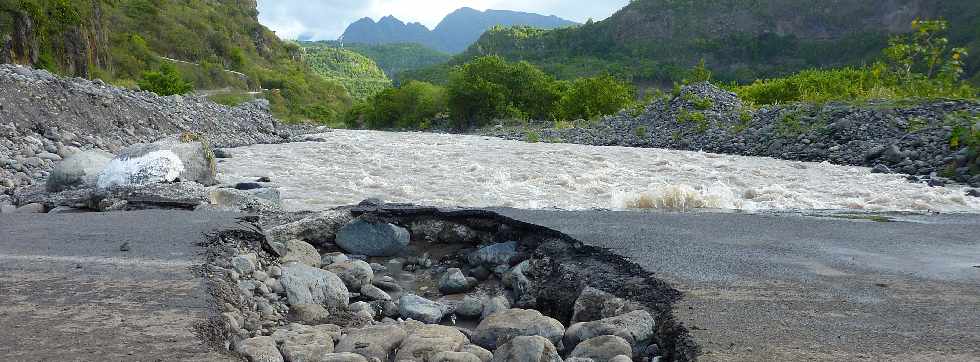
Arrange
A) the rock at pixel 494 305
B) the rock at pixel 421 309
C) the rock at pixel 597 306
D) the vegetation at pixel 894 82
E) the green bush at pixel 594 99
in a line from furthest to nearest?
the green bush at pixel 594 99 < the vegetation at pixel 894 82 < the rock at pixel 494 305 < the rock at pixel 421 309 < the rock at pixel 597 306

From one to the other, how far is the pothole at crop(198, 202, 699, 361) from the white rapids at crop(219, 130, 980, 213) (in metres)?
2.69

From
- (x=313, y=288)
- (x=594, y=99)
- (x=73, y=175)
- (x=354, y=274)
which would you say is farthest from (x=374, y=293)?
(x=594, y=99)

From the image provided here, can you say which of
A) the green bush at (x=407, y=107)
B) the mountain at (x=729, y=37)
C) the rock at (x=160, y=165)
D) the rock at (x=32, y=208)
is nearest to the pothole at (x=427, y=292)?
the rock at (x=32, y=208)

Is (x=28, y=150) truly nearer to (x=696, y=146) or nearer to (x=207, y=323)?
(x=207, y=323)

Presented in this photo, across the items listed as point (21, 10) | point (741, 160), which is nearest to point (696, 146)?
point (741, 160)

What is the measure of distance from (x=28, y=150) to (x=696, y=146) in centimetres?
1541

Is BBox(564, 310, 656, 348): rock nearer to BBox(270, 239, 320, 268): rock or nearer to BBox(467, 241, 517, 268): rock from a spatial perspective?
BBox(467, 241, 517, 268): rock

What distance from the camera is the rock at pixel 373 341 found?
10.2ft

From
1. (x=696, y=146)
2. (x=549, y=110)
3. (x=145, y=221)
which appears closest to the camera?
(x=145, y=221)

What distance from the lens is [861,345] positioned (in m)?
2.84

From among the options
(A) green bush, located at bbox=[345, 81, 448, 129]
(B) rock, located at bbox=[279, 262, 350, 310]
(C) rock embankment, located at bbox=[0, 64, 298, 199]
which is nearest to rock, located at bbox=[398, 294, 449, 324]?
(B) rock, located at bbox=[279, 262, 350, 310]

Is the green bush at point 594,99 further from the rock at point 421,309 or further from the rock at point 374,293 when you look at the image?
the rock at point 421,309

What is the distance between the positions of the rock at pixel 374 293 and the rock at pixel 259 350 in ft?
4.56

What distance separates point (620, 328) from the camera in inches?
128
